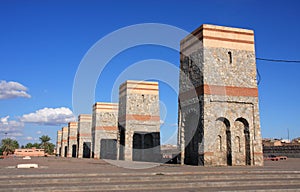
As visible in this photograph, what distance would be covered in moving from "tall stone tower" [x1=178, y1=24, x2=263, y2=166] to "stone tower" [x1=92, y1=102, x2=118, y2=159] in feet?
61.6

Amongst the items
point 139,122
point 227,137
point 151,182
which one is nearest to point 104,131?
point 139,122

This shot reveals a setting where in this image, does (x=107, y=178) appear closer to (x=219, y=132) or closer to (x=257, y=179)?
(x=257, y=179)

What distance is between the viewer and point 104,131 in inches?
1353

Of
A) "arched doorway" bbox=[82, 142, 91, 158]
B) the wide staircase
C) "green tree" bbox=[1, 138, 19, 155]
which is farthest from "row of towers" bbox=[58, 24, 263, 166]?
"green tree" bbox=[1, 138, 19, 155]

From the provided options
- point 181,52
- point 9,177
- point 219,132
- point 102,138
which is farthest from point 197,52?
point 102,138

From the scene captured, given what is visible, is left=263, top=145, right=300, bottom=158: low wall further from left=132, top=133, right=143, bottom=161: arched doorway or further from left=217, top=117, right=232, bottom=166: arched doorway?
left=217, top=117, right=232, bottom=166: arched doorway

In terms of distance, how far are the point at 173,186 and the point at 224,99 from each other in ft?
28.3

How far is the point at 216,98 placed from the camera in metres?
15.8

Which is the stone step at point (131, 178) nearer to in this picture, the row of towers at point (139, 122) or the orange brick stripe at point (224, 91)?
the orange brick stripe at point (224, 91)

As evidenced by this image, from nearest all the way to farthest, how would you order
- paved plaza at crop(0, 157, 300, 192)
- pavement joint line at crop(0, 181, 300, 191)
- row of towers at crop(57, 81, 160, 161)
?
pavement joint line at crop(0, 181, 300, 191) < paved plaza at crop(0, 157, 300, 192) < row of towers at crop(57, 81, 160, 161)

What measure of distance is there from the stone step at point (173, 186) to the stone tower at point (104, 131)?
86.4 ft

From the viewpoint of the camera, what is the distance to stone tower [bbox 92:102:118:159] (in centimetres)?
3447

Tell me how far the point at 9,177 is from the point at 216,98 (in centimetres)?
1038

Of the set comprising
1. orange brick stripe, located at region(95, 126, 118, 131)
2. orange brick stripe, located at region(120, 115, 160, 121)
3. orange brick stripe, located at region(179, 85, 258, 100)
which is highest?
orange brick stripe, located at region(179, 85, 258, 100)
